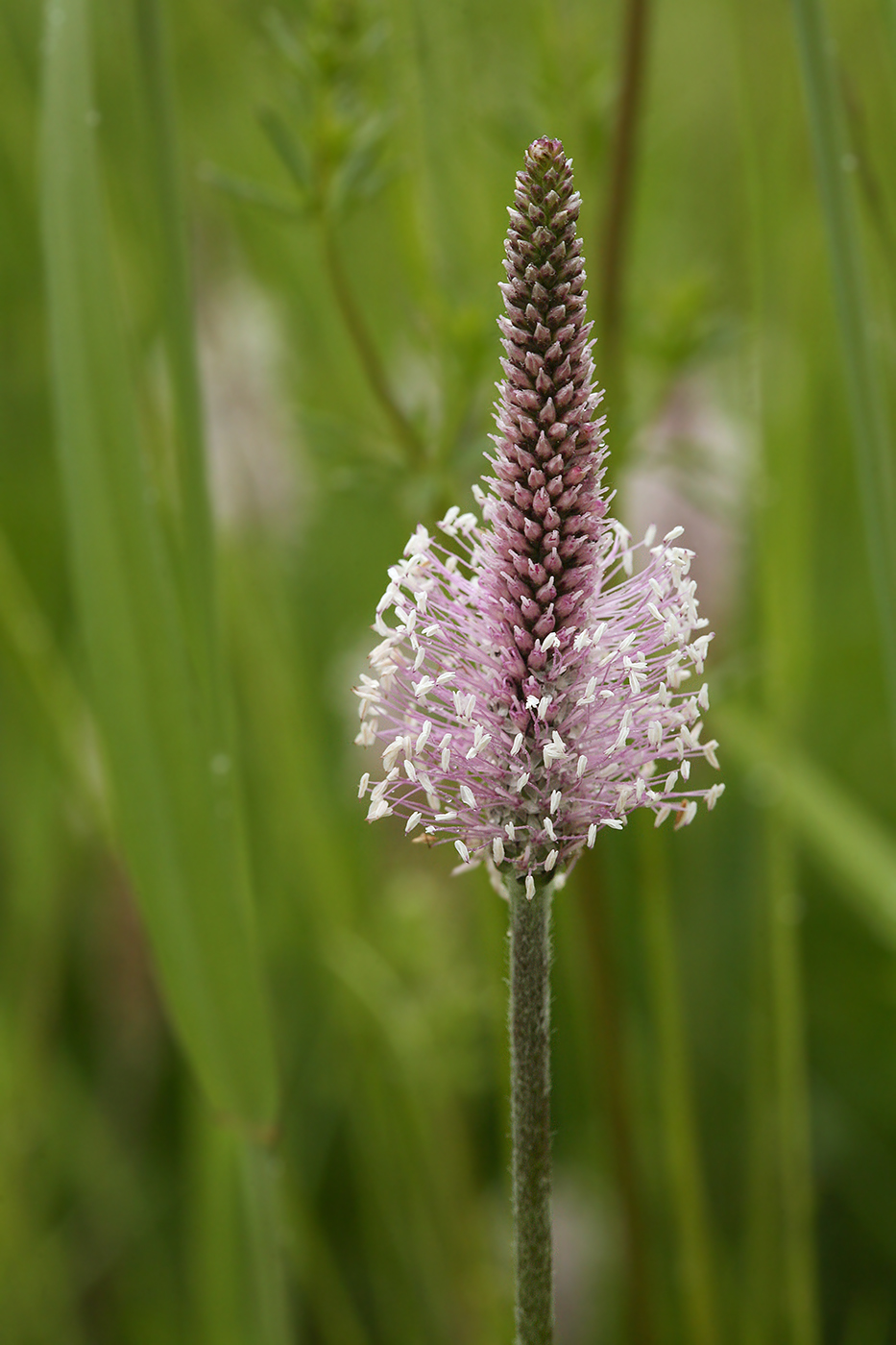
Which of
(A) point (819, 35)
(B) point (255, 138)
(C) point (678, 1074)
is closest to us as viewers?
(A) point (819, 35)

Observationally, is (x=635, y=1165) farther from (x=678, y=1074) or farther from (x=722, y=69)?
(x=722, y=69)

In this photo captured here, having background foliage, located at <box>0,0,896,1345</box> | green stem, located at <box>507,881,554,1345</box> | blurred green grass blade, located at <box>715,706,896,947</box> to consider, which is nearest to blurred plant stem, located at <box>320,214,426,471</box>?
background foliage, located at <box>0,0,896,1345</box>

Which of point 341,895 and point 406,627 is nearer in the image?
point 406,627

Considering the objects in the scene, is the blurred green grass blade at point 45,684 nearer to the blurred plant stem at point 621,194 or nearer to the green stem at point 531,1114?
the blurred plant stem at point 621,194

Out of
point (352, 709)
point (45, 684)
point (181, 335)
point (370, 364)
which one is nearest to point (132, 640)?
point (181, 335)

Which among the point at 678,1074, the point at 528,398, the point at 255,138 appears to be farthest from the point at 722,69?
the point at 528,398

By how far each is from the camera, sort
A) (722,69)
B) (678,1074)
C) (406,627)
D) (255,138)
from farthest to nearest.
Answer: (722,69) < (255,138) < (678,1074) < (406,627)
